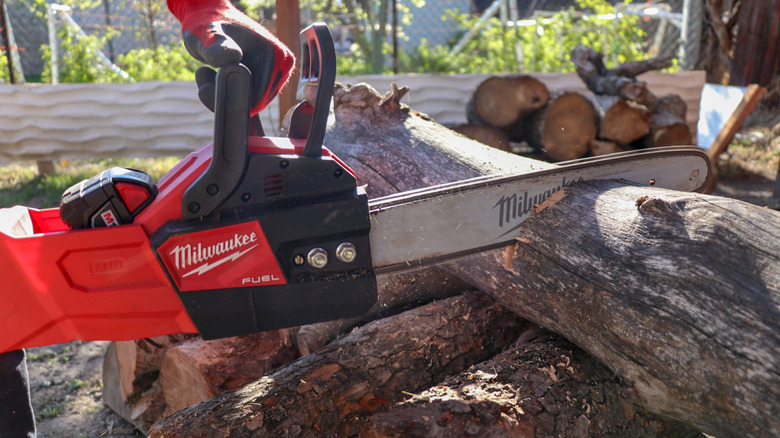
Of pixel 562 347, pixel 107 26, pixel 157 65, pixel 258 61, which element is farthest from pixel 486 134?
pixel 107 26

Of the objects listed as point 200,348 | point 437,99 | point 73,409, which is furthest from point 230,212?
point 437,99

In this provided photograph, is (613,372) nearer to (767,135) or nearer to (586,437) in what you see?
(586,437)

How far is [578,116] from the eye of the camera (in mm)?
5012

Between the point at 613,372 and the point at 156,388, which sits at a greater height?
the point at 613,372

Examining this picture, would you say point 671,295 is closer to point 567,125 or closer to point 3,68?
point 567,125

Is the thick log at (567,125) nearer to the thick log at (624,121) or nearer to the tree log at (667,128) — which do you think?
the thick log at (624,121)

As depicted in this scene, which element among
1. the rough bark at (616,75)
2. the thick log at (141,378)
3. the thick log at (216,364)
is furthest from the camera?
the rough bark at (616,75)

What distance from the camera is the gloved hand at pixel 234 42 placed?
5.20ft

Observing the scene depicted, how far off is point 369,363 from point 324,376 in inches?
6.2

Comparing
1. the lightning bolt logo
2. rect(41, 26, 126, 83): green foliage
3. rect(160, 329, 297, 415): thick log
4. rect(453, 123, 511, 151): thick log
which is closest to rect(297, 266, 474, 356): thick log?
rect(160, 329, 297, 415): thick log

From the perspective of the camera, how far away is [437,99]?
21.1 feet

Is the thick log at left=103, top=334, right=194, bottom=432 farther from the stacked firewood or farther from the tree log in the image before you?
the tree log

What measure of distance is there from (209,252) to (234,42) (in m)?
0.56

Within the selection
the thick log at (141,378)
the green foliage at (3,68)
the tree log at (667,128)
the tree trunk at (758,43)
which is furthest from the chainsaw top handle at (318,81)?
the green foliage at (3,68)
